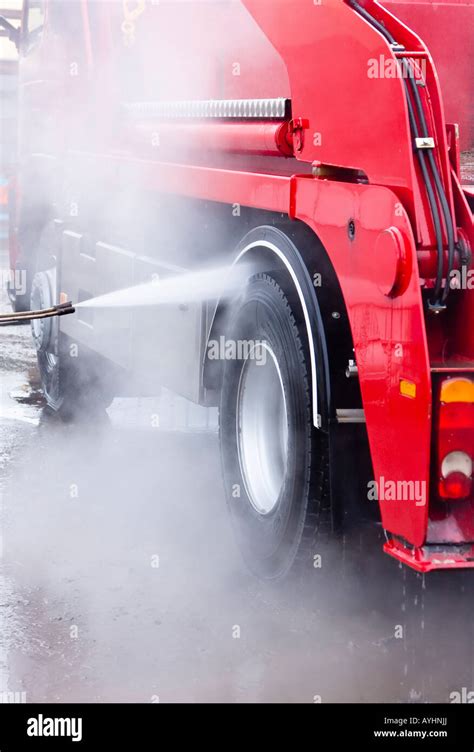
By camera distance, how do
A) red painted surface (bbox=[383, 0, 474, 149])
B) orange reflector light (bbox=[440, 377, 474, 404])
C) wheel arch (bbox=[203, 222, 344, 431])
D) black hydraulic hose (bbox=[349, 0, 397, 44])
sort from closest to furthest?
orange reflector light (bbox=[440, 377, 474, 404]) < black hydraulic hose (bbox=[349, 0, 397, 44]) < wheel arch (bbox=[203, 222, 344, 431]) < red painted surface (bbox=[383, 0, 474, 149])

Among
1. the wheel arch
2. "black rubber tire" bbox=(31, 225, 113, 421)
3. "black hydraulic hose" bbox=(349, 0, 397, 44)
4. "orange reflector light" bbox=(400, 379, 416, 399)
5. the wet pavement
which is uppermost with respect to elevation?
"black hydraulic hose" bbox=(349, 0, 397, 44)

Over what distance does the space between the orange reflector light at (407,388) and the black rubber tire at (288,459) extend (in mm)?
592

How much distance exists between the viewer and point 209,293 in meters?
4.44

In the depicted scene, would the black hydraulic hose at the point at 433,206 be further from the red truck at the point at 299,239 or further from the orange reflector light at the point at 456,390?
the orange reflector light at the point at 456,390

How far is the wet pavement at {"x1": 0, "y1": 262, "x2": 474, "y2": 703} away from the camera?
3459 millimetres

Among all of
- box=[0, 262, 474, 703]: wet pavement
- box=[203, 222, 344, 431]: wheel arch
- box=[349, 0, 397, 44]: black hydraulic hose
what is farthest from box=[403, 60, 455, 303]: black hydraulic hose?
box=[0, 262, 474, 703]: wet pavement

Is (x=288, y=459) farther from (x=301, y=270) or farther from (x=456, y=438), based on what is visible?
(x=456, y=438)

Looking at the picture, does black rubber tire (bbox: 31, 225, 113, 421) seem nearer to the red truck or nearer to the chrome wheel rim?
the red truck

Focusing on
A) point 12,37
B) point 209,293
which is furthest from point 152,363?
point 12,37

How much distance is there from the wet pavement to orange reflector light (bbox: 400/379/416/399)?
66 centimetres

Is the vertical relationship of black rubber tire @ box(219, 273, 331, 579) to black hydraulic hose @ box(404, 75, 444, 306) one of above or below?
below

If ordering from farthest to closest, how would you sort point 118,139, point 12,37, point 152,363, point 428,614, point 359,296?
point 12,37 → point 118,139 → point 152,363 → point 428,614 → point 359,296

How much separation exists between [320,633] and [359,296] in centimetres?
131
